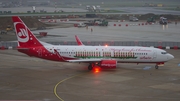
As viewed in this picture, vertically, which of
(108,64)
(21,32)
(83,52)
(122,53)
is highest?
(21,32)

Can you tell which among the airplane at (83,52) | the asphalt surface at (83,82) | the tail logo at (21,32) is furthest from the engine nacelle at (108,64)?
the tail logo at (21,32)

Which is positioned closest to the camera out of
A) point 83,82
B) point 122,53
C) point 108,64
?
point 83,82

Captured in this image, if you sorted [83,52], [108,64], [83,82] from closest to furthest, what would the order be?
[83,82]
[108,64]
[83,52]

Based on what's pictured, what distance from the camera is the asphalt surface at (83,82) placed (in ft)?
125

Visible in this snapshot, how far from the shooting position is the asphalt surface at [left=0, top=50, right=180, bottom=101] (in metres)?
38.1

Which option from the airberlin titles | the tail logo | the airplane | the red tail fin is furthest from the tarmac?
the tail logo

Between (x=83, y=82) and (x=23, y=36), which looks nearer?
(x=83, y=82)

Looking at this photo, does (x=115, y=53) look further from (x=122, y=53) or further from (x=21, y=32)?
(x=21, y=32)

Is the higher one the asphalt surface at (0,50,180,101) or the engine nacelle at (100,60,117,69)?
the engine nacelle at (100,60,117,69)

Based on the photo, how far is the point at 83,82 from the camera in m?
45.2

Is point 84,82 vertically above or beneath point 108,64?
beneath

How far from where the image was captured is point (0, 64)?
58188 millimetres

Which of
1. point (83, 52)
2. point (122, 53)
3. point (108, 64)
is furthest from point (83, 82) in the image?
point (122, 53)

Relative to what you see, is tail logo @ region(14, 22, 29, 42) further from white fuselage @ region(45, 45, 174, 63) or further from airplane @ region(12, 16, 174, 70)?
white fuselage @ region(45, 45, 174, 63)
